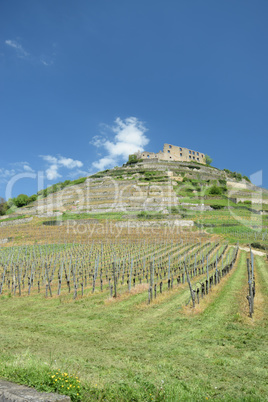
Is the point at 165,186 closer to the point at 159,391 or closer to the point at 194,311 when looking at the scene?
the point at 194,311

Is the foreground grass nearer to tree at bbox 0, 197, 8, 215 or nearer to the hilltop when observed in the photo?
the hilltop

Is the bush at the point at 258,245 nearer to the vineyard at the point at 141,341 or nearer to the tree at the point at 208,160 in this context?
the vineyard at the point at 141,341

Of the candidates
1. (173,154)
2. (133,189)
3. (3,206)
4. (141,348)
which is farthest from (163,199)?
(141,348)

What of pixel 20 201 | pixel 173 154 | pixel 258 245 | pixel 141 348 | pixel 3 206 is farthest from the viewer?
pixel 173 154

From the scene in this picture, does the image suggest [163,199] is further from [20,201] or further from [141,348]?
[141,348]

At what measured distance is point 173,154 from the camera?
511 ft

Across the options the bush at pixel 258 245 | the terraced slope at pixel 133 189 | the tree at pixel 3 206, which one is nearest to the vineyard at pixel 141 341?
the bush at pixel 258 245

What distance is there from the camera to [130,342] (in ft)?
33.8

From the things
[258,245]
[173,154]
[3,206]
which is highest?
[173,154]

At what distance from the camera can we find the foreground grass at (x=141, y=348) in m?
6.52

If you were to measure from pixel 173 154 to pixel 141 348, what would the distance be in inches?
5967

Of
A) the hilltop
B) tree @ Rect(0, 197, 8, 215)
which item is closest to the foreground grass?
the hilltop

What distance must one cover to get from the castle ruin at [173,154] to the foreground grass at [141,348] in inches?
5469

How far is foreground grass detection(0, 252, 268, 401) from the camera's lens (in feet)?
21.4
